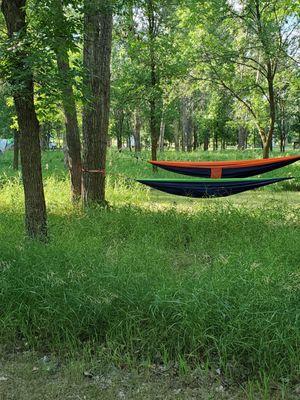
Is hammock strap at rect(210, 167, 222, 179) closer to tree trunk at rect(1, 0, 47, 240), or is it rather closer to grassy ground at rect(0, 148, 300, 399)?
grassy ground at rect(0, 148, 300, 399)

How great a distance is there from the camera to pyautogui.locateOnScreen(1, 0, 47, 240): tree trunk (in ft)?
9.77

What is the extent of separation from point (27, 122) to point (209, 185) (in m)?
2.43

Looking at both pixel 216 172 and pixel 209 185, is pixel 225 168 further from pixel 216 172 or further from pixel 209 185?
pixel 209 185

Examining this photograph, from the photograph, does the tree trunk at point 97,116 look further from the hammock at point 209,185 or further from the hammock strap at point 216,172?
the hammock strap at point 216,172

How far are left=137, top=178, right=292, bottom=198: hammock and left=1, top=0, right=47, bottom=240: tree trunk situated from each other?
1.67 meters

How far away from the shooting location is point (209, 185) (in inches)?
201

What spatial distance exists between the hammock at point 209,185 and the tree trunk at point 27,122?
1671 mm

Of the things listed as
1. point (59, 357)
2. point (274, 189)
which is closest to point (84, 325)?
point (59, 357)

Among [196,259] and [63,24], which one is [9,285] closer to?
[196,259]

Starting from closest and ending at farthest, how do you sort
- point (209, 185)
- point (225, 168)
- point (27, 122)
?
1. point (27, 122)
2. point (209, 185)
3. point (225, 168)

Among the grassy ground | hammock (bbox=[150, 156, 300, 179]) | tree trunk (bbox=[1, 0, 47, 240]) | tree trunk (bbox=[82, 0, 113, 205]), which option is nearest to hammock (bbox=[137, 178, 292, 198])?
hammock (bbox=[150, 156, 300, 179])

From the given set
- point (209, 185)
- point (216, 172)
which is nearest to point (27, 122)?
point (209, 185)

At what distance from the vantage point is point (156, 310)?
2418mm

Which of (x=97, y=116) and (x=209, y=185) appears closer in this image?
(x=209, y=185)
